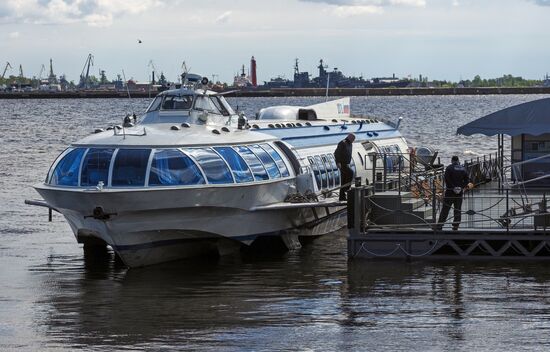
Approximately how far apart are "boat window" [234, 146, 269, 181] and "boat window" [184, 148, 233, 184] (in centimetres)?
94

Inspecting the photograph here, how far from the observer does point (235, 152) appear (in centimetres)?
2973

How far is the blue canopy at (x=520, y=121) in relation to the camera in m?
34.8

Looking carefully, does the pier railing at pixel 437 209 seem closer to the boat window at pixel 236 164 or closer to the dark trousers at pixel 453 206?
the dark trousers at pixel 453 206

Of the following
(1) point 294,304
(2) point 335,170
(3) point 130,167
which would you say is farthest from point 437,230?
(3) point 130,167

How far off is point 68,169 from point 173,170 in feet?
8.00

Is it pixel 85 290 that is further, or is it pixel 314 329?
pixel 85 290

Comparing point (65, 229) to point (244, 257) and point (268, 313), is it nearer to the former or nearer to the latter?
point (244, 257)

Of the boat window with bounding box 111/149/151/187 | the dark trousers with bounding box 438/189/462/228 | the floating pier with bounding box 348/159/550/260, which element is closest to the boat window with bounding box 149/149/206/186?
the boat window with bounding box 111/149/151/187

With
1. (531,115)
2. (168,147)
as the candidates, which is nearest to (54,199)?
(168,147)

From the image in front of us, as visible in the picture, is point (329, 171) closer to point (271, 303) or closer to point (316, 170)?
point (316, 170)

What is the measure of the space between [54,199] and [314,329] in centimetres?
881

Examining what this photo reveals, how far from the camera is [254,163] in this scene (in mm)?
30000

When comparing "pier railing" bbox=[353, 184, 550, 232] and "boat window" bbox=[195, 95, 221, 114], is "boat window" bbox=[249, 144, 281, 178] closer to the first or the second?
"pier railing" bbox=[353, 184, 550, 232]

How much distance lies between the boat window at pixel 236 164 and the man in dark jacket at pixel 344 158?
4485 mm
